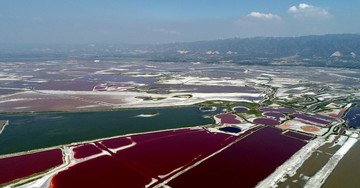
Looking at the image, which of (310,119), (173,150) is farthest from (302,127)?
(173,150)

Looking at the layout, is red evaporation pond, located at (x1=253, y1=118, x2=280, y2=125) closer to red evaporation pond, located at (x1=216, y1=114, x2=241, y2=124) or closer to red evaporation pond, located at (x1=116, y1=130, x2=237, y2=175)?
red evaporation pond, located at (x1=216, y1=114, x2=241, y2=124)

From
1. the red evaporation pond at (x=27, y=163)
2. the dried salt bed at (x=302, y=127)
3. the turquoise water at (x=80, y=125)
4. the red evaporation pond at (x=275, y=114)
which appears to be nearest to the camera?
the red evaporation pond at (x=27, y=163)

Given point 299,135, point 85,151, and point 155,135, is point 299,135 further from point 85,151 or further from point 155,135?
point 85,151

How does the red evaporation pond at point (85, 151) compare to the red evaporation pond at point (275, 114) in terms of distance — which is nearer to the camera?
the red evaporation pond at point (85, 151)

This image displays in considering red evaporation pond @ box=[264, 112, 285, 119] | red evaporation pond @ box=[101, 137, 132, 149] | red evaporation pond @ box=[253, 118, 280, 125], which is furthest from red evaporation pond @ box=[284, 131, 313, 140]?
red evaporation pond @ box=[101, 137, 132, 149]

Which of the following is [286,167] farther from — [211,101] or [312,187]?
[211,101]

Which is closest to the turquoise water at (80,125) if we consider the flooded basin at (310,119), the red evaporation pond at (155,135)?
the red evaporation pond at (155,135)

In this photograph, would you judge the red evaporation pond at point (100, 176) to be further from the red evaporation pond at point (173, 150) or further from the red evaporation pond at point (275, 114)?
the red evaporation pond at point (275, 114)

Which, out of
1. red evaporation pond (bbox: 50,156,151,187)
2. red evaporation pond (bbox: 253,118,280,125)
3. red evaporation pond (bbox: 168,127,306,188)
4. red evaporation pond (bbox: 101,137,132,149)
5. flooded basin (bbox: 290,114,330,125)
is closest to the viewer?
red evaporation pond (bbox: 50,156,151,187)
